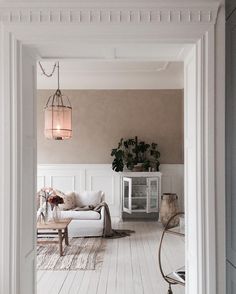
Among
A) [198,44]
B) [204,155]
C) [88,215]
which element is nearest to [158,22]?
[198,44]

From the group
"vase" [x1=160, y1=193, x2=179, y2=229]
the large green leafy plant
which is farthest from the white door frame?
the large green leafy plant

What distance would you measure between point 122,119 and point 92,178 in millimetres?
1540

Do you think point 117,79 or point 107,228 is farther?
Result: point 117,79

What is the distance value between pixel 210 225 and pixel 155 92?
6.38 m

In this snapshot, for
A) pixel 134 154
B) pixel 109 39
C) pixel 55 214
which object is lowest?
pixel 55 214

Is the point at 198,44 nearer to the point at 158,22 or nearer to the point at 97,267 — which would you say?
the point at 158,22

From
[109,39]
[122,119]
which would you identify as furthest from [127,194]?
[109,39]

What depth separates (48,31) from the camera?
1996mm

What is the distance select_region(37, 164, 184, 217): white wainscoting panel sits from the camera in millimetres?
8133

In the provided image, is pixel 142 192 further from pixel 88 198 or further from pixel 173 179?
pixel 88 198

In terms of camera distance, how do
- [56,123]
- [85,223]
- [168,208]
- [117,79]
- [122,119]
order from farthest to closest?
1. [122,119]
2. [117,79]
3. [168,208]
4. [85,223]
5. [56,123]

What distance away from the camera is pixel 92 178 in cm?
816

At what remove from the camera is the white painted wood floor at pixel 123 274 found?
389cm

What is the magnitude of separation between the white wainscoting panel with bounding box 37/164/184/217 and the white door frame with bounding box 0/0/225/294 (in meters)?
6.13
